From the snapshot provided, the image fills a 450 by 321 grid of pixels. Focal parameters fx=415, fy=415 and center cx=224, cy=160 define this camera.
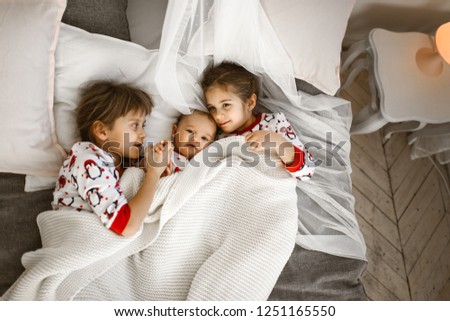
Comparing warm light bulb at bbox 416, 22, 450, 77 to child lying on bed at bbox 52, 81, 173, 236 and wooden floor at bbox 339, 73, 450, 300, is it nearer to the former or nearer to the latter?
wooden floor at bbox 339, 73, 450, 300

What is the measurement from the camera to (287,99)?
140 cm

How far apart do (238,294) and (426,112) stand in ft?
3.31

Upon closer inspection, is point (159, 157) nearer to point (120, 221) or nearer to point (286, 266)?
point (120, 221)

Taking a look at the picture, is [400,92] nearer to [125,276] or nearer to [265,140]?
[265,140]

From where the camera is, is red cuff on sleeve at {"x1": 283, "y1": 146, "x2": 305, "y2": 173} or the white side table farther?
the white side table

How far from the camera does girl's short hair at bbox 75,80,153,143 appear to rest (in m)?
1.19

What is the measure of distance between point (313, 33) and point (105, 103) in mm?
666

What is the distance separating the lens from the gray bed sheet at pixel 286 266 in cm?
114

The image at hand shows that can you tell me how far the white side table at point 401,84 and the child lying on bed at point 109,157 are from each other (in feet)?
2.72

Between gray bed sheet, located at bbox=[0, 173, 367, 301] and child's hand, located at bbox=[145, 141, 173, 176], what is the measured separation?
31 cm

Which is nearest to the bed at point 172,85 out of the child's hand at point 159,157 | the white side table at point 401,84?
the child's hand at point 159,157

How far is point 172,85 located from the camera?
1196mm

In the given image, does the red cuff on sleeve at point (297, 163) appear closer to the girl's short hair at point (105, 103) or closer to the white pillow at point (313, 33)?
the white pillow at point (313, 33)

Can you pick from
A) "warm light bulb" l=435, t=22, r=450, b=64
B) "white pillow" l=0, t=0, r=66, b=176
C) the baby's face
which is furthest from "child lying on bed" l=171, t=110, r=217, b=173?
"warm light bulb" l=435, t=22, r=450, b=64
